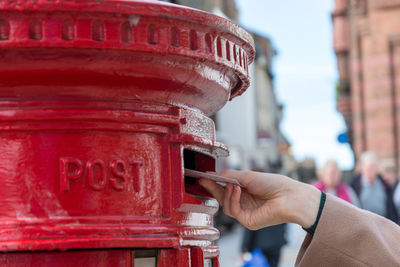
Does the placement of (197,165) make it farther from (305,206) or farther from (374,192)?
(374,192)

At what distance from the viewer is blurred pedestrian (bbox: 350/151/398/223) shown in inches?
284

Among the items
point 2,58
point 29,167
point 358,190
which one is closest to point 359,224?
point 29,167

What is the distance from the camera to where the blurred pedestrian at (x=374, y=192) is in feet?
23.6

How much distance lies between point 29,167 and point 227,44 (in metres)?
0.50

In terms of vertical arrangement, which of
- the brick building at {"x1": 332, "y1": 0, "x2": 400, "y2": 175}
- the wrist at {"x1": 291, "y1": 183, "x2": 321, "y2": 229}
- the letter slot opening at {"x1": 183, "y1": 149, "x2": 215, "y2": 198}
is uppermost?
the brick building at {"x1": 332, "y1": 0, "x2": 400, "y2": 175}

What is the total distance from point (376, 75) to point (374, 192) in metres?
11.2

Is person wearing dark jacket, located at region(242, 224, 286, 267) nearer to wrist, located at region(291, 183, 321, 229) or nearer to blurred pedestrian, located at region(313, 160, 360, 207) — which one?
blurred pedestrian, located at region(313, 160, 360, 207)

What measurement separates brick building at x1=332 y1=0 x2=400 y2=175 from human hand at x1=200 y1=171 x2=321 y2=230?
16.3 metres

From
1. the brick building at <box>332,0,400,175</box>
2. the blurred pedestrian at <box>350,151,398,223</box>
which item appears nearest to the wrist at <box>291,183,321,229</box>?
the blurred pedestrian at <box>350,151,398,223</box>

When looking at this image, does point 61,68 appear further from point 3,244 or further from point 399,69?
point 399,69

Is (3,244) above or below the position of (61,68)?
below

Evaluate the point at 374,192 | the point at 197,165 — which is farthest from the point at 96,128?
the point at 374,192

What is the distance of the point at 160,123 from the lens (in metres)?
1.35

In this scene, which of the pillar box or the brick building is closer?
the pillar box
